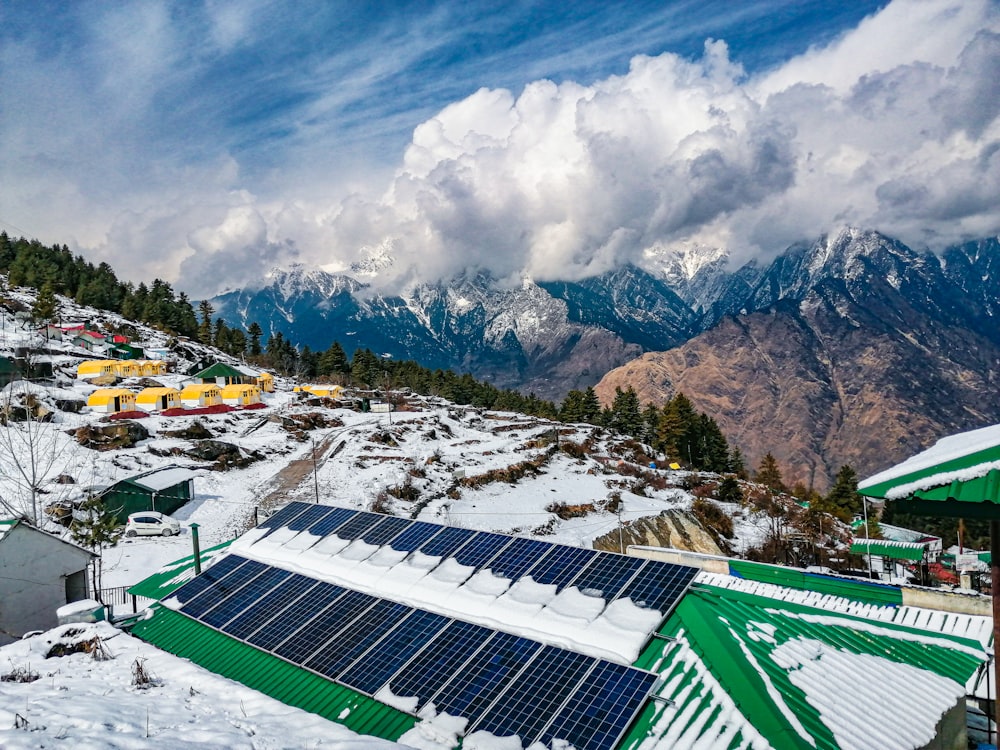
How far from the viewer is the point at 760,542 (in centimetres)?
5100

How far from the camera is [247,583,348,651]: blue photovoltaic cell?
41.9 feet

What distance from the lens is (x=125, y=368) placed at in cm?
8575

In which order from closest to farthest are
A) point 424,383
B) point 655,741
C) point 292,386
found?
1. point 655,741
2. point 292,386
3. point 424,383

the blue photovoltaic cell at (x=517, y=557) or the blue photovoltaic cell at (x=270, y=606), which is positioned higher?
the blue photovoltaic cell at (x=517, y=557)

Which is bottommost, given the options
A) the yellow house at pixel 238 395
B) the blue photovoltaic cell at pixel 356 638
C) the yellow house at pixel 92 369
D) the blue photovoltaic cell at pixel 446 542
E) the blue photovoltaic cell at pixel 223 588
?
the yellow house at pixel 238 395

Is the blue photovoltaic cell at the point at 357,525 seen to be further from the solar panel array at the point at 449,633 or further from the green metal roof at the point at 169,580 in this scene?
the green metal roof at the point at 169,580

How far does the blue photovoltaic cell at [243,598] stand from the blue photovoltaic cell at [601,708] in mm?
8928

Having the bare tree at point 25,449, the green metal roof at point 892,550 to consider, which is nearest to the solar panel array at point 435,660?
the bare tree at point 25,449

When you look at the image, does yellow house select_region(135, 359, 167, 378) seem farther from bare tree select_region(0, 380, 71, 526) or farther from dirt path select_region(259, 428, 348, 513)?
dirt path select_region(259, 428, 348, 513)

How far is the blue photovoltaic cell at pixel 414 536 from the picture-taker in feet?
50.2

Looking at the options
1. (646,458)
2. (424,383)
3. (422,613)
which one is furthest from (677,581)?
(424,383)

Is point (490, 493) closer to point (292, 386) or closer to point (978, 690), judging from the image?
point (978, 690)

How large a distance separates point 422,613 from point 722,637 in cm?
615

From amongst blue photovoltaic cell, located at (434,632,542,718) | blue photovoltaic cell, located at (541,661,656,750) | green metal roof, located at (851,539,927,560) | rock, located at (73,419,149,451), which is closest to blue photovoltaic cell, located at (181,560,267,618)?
blue photovoltaic cell, located at (434,632,542,718)
